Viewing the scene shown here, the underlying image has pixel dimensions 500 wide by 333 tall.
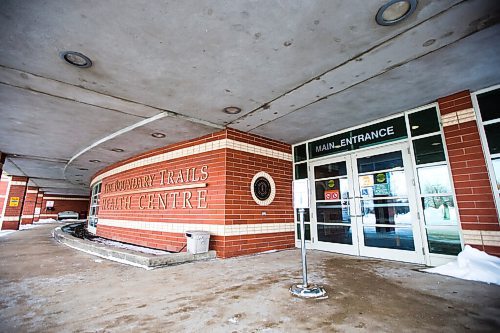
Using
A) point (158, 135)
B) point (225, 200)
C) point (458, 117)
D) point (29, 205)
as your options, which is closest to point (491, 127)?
point (458, 117)

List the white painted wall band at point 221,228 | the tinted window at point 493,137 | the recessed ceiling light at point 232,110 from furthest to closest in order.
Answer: the white painted wall band at point 221,228
the recessed ceiling light at point 232,110
the tinted window at point 493,137

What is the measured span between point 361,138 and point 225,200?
3335 millimetres

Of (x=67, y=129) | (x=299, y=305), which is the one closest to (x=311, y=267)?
(x=299, y=305)

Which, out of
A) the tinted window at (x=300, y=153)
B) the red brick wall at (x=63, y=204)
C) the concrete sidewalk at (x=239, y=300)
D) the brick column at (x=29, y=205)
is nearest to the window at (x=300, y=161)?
the tinted window at (x=300, y=153)

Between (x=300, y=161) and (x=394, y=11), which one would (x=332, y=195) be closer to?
(x=300, y=161)

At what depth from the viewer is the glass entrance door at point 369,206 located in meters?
4.46

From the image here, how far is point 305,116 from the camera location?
4.80 meters

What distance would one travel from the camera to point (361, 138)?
17.3ft

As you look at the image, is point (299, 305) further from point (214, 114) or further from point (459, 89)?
point (459, 89)

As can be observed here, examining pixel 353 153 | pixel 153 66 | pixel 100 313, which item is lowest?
pixel 100 313

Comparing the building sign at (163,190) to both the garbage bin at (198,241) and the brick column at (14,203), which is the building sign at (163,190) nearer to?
the garbage bin at (198,241)

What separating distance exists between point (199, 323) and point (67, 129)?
18.3 ft

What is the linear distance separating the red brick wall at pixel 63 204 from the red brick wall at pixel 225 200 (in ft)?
75.0

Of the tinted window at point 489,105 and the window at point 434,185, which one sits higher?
the tinted window at point 489,105
